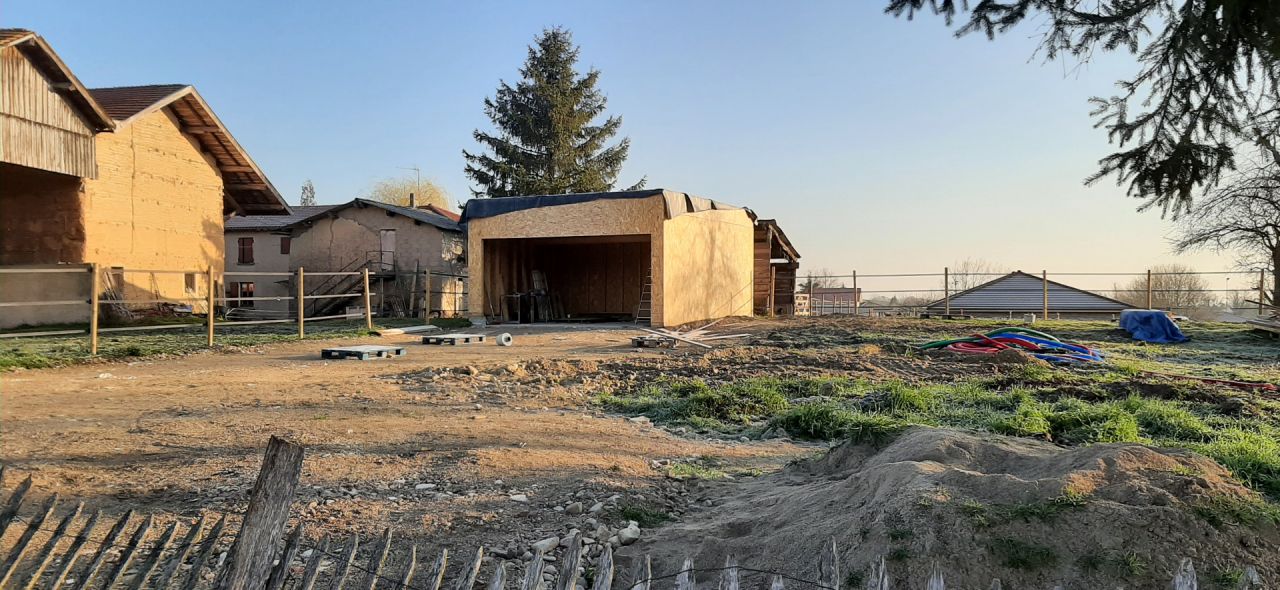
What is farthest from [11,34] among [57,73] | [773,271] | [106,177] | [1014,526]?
[773,271]

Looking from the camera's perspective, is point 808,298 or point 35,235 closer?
point 35,235

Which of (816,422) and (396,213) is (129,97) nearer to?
(396,213)

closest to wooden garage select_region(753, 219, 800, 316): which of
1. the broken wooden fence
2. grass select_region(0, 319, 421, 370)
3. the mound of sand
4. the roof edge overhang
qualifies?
grass select_region(0, 319, 421, 370)

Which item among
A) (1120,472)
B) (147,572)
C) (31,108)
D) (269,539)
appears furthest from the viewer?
(31,108)

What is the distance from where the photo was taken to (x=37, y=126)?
15.8 meters

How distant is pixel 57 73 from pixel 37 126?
1.28 m

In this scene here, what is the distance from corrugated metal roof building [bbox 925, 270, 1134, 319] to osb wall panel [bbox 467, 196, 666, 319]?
50.7ft

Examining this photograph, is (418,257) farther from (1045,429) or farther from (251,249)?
(1045,429)

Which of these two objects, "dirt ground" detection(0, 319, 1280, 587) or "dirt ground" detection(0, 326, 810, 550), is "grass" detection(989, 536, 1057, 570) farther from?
"dirt ground" detection(0, 326, 810, 550)

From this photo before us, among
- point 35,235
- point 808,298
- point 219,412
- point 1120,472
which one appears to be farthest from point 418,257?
point 1120,472

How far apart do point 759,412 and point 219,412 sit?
16.5 ft

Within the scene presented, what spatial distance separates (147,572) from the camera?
97.6 inches

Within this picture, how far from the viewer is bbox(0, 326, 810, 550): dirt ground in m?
3.93

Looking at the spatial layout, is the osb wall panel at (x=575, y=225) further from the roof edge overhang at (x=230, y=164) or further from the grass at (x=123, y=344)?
the roof edge overhang at (x=230, y=164)
